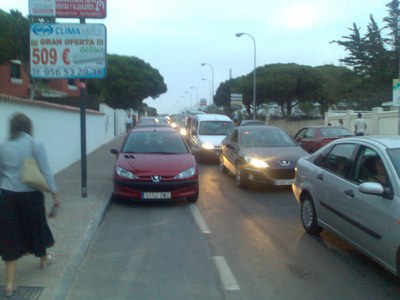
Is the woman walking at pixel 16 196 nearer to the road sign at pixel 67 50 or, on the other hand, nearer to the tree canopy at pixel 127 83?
the road sign at pixel 67 50

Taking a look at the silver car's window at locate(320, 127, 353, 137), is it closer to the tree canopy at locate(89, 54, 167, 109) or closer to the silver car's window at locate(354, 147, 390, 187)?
the silver car's window at locate(354, 147, 390, 187)

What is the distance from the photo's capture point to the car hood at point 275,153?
35.1 ft

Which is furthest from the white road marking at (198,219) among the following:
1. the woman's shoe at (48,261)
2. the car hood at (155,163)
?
the woman's shoe at (48,261)

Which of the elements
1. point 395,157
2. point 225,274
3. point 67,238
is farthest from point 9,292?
point 395,157

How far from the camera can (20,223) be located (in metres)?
4.58

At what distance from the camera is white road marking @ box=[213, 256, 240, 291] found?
4.93m

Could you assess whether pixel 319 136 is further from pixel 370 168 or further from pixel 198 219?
pixel 370 168

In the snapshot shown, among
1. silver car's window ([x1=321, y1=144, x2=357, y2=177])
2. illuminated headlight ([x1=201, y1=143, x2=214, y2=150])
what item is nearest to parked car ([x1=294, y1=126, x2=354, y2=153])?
illuminated headlight ([x1=201, y1=143, x2=214, y2=150])

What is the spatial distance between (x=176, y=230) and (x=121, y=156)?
301 cm

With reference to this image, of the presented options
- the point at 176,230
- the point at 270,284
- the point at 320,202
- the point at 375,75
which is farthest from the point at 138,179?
the point at 375,75

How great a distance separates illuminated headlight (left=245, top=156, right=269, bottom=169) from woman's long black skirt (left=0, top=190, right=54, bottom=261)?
6553 millimetres

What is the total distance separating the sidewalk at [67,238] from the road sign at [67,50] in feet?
8.02

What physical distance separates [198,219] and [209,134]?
33.7ft

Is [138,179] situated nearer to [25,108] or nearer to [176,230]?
[176,230]
